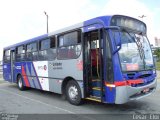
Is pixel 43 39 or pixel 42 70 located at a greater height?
pixel 43 39

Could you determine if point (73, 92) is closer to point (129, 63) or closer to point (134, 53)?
point (129, 63)

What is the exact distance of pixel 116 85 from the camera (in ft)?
23.9

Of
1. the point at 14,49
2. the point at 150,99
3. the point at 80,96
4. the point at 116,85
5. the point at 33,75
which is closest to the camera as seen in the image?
the point at 116,85

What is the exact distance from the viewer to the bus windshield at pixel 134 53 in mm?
7652

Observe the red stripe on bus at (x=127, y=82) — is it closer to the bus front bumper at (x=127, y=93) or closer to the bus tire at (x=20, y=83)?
the bus front bumper at (x=127, y=93)

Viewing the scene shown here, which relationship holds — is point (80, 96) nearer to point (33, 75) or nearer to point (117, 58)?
point (117, 58)

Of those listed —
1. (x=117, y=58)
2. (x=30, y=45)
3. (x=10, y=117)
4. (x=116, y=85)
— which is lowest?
(x=10, y=117)

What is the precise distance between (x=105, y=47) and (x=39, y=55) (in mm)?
4899

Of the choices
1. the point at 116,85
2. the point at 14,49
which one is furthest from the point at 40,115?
the point at 14,49

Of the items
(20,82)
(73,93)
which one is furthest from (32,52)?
(73,93)

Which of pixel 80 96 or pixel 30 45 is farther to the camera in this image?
pixel 30 45

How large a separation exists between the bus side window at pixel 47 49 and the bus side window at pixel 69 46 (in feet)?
1.64

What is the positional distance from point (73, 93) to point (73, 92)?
46mm

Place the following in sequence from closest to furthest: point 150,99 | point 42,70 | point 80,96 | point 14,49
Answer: point 80,96, point 150,99, point 42,70, point 14,49
